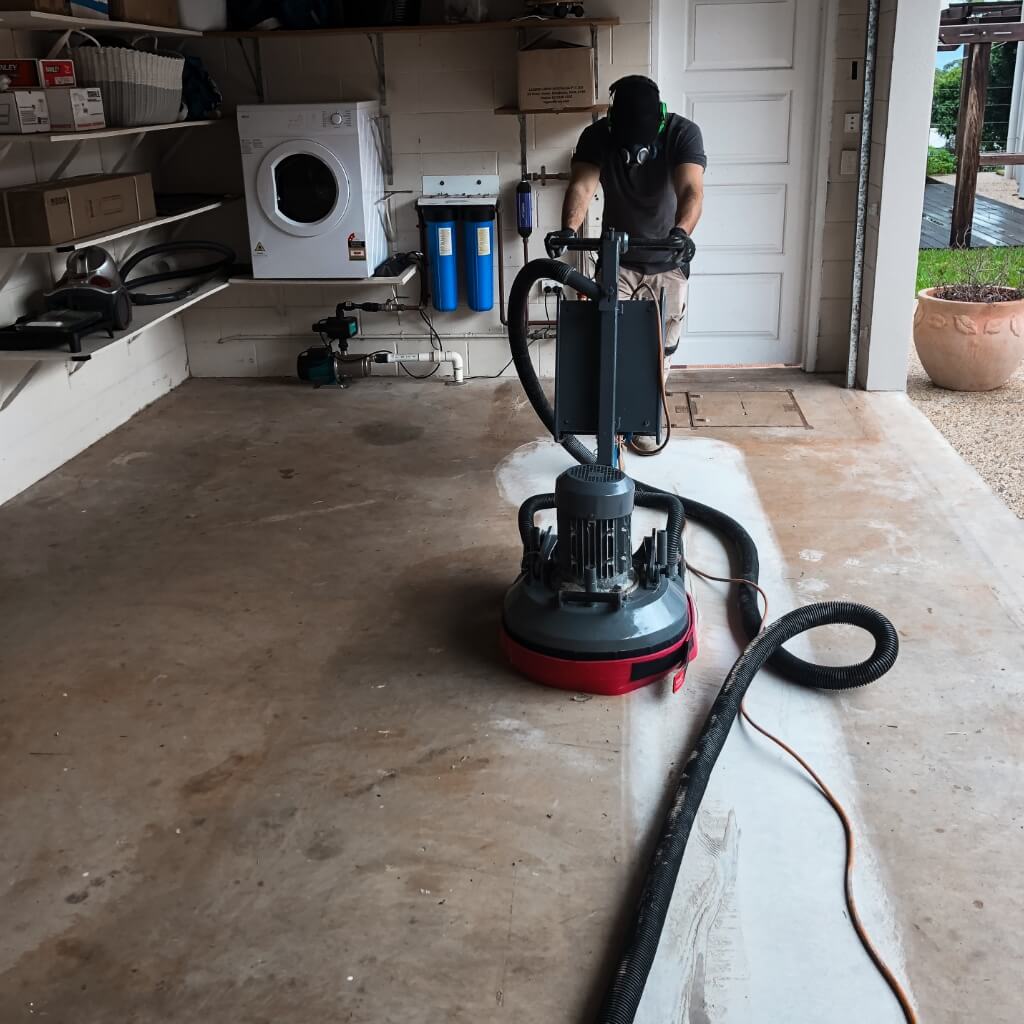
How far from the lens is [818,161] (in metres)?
5.71

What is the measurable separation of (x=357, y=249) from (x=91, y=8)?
167 centimetres

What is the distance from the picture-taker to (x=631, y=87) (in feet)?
14.0

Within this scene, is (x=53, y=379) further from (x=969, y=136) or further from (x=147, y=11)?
(x=969, y=136)

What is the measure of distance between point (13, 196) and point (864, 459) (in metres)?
3.59

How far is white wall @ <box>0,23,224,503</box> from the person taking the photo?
177 inches

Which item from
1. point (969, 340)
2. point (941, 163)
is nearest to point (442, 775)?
point (969, 340)

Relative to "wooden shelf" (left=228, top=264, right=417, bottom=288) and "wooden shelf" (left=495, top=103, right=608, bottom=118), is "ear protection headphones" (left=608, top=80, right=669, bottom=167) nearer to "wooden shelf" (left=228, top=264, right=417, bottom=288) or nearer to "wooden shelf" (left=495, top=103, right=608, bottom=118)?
"wooden shelf" (left=495, top=103, right=608, bottom=118)

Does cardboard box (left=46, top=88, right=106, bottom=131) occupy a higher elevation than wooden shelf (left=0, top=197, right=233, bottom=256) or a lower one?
higher

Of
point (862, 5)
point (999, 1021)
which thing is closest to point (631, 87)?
point (862, 5)

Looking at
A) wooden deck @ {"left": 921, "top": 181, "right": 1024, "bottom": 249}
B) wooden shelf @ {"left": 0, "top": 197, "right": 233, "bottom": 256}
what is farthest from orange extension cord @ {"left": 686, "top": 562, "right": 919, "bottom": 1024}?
wooden deck @ {"left": 921, "top": 181, "right": 1024, "bottom": 249}

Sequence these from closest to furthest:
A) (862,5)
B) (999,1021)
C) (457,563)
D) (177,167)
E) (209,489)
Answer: (999,1021) → (457,563) → (209,489) → (862,5) → (177,167)

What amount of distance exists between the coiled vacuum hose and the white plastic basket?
233 cm

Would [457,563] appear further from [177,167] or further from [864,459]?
[177,167]

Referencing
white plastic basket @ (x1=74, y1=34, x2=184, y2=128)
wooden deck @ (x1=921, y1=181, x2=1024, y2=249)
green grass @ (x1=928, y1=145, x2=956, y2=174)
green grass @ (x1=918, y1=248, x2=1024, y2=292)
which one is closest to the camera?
white plastic basket @ (x1=74, y1=34, x2=184, y2=128)
